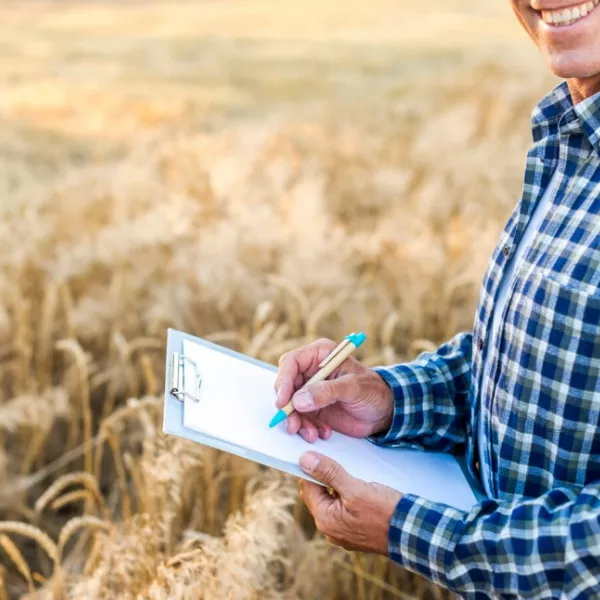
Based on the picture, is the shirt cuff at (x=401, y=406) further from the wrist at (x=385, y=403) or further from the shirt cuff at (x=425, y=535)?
the shirt cuff at (x=425, y=535)

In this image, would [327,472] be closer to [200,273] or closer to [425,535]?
[425,535]

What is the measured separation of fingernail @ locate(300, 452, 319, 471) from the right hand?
78 mm

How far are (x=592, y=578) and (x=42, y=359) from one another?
1976 millimetres

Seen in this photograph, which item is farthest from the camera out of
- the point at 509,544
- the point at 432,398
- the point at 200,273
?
the point at 200,273

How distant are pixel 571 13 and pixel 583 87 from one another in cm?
10

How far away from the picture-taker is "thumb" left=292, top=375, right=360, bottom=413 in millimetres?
1026

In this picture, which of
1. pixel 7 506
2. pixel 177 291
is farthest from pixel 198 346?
pixel 177 291

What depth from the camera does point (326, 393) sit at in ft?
3.47

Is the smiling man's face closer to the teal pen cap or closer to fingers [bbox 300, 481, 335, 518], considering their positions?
the teal pen cap

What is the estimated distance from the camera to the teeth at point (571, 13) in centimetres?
91

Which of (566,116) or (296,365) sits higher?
(566,116)

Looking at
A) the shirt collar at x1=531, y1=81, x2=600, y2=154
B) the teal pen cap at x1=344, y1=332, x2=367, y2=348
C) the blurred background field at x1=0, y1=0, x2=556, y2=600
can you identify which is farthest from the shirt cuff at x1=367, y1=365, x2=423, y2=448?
the shirt collar at x1=531, y1=81, x2=600, y2=154

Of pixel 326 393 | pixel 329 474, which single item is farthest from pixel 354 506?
pixel 326 393

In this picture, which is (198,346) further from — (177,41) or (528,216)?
(177,41)
